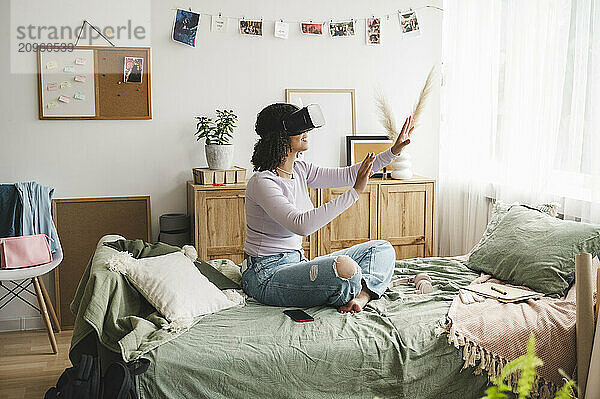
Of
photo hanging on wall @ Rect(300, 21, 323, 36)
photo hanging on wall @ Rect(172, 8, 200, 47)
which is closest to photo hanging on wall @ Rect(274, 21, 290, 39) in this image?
photo hanging on wall @ Rect(300, 21, 323, 36)

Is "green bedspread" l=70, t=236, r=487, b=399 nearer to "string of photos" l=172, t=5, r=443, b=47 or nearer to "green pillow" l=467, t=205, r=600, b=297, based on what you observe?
"green pillow" l=467, t=205, r=600, b=297

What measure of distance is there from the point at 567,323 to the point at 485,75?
2.01m

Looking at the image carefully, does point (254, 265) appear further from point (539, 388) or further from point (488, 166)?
point (488, 166)

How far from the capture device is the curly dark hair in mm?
2979

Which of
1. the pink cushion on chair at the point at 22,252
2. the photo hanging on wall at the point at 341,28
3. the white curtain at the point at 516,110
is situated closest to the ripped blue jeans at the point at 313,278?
the white curtain at the point at 516,110

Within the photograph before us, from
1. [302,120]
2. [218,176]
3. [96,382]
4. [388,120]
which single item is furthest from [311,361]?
[388,120]

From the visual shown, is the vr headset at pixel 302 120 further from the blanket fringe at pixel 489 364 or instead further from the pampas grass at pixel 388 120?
the pampas grass at pixel 388 120

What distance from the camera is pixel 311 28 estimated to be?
4363mm

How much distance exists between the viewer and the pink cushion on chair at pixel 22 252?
3438mm

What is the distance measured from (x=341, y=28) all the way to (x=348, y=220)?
51.9 inches

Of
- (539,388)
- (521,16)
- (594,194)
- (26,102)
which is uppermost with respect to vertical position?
(521,16)

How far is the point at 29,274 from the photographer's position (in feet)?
11.1

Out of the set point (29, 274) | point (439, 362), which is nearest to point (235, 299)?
point (439, 362)

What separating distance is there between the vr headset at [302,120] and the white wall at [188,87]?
4.46ft
